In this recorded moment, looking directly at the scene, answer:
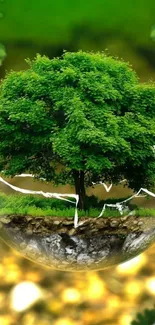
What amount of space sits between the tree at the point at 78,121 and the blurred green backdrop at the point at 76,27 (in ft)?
0.10

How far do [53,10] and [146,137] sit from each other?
271 millimetres

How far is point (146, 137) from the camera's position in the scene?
105cm

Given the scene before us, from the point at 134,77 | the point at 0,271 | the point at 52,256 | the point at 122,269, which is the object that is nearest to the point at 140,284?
the point at 122,269

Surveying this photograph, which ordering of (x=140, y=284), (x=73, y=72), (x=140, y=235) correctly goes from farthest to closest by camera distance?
(x=140, y=284), (x=140, y=235), (x=73, y=72)

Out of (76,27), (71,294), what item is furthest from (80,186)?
(71,294)

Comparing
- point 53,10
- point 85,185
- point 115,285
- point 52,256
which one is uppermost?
point 53,10

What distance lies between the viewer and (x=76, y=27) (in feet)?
3.49

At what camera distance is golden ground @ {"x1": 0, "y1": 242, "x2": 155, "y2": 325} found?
58.6 inches

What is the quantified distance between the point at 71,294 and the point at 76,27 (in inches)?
28.7

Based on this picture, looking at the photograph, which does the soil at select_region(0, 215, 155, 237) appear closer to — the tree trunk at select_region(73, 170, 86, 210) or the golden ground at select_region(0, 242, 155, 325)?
the tree trunk at select_region(73, 170, 86, 210)

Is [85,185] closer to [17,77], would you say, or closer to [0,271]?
[17,77]

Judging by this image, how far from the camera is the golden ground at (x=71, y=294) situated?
1.49 m

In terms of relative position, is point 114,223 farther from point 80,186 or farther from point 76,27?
point 76,27

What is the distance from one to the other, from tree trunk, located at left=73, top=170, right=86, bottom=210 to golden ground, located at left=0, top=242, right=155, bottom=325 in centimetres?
49
